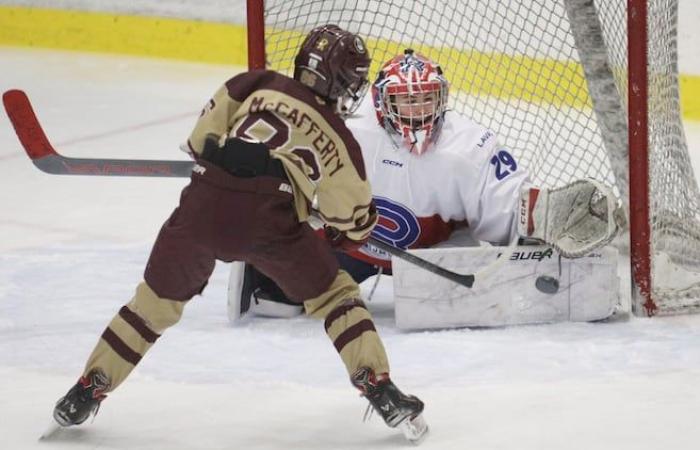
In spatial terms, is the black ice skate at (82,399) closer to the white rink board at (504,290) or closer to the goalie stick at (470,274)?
the goalie stick at (470,274)

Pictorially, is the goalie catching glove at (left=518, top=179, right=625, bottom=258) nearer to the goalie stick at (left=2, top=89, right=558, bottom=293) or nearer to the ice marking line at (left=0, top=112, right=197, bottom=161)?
Result: the goalie stick at (left=2, top=89, right=558, bottom=293)

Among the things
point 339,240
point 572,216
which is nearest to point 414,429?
point 339,240

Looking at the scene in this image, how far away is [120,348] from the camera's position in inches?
103

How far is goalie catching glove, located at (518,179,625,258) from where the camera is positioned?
10.4 ft

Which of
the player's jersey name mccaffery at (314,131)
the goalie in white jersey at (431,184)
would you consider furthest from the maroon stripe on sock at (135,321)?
the goalie in white jersey at (431,184)

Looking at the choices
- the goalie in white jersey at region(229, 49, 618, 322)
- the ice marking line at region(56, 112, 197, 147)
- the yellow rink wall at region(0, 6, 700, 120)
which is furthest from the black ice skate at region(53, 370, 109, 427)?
the yellow rink wall at region(0, 6, 700, 120)

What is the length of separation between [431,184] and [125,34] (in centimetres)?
340

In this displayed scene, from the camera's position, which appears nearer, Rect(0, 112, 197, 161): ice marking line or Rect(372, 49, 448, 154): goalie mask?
Rect(372, 49, 448, 154): goalie mask

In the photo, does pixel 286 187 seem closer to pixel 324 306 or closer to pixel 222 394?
pixel 324 306

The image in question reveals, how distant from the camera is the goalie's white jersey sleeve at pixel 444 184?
10.7 feet

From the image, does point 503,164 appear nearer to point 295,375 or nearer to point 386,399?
point 295,375

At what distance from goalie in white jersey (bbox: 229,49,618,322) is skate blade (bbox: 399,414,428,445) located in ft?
2.26

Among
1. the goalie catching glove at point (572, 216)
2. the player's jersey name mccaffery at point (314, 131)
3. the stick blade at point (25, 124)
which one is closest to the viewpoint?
the player's jersey name mccaffery at point (314, 131)

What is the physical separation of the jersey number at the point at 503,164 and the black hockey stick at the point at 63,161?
0.75 metres
